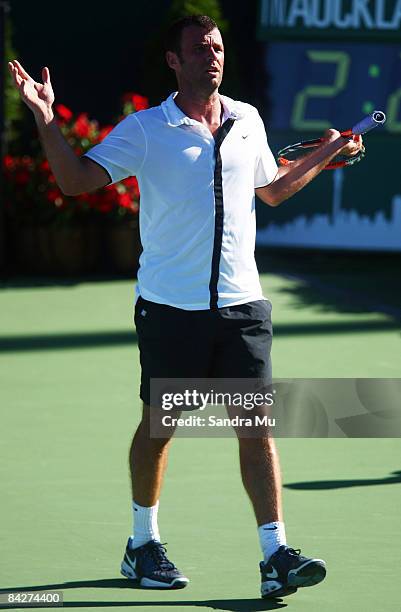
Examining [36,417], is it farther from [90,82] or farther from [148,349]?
[90,82]

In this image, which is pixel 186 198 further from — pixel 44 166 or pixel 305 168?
pixel 44 166

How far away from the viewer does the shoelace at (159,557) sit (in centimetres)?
500

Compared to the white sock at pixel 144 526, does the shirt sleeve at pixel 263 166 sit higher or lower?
higher

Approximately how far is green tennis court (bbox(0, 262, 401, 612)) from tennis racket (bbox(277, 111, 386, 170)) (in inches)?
58.1

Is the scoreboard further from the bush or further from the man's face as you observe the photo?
the man's face

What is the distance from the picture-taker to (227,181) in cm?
493

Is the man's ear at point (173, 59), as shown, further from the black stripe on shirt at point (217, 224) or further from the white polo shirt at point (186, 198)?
the black stripe on shirt at point (217, 224)

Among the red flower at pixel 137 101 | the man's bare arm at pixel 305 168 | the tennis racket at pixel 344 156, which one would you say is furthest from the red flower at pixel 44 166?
the man's bare arm at pixel 305 168

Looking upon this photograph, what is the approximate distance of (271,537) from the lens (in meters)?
4.89

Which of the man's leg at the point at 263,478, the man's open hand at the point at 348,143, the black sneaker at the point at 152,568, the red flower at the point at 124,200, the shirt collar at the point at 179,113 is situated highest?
the shirt collar at the point at 179,113

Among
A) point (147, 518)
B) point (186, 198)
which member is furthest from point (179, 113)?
Answer: point (147, 518)

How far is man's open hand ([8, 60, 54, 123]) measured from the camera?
4754mm

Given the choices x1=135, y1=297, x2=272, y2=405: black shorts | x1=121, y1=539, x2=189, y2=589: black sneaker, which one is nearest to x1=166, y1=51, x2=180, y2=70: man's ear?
x1=135, y1=297, x2=272, y2=405: black shorts

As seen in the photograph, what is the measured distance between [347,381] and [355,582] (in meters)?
3.60
